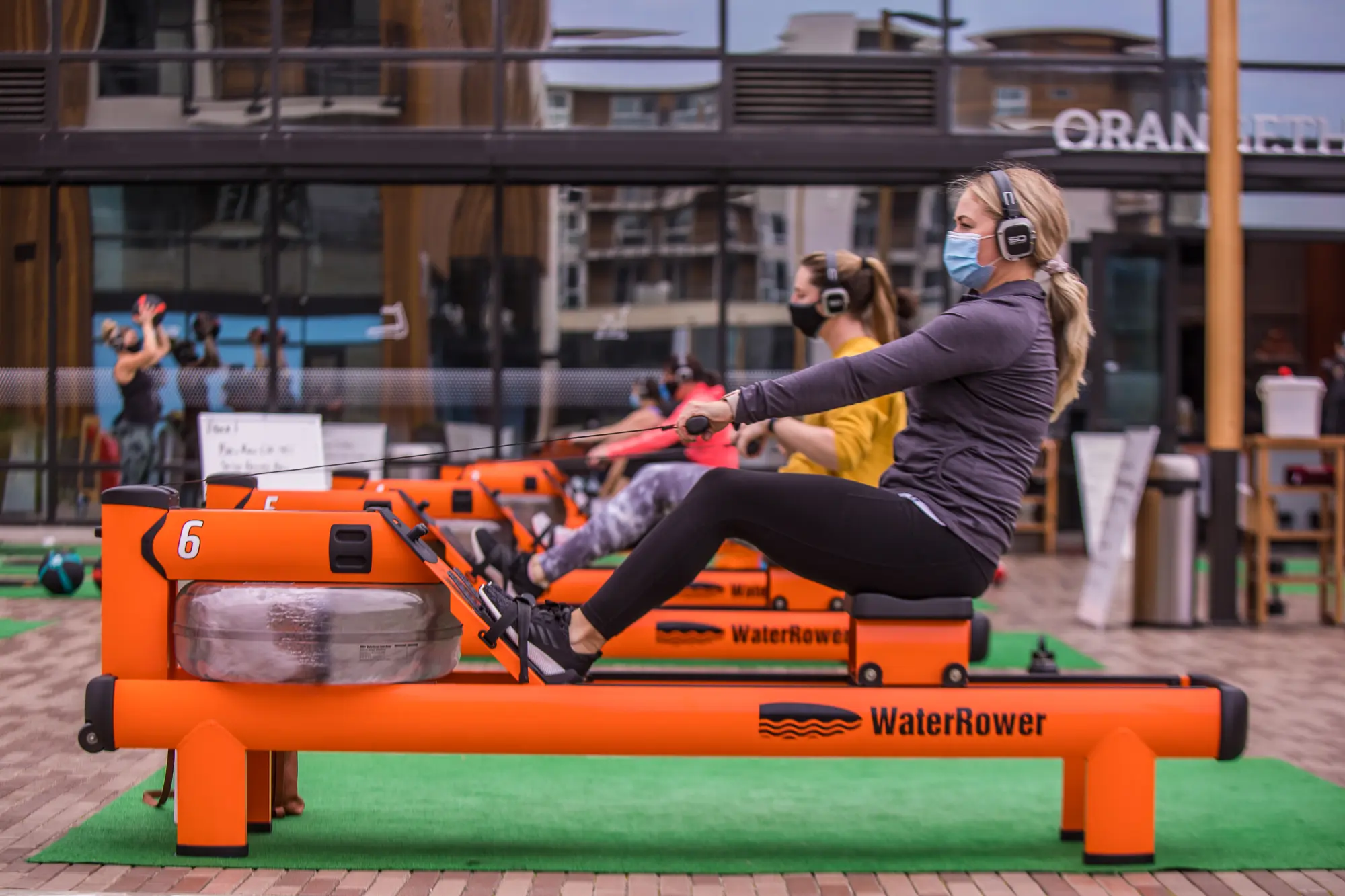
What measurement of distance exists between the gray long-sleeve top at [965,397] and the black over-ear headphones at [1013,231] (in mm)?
96

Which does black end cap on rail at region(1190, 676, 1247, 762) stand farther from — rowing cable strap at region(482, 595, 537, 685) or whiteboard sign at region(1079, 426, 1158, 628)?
whiteboard sign at region(1079, 426, 1158, 628)

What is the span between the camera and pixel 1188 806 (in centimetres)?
455

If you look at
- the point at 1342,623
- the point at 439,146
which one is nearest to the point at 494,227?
the point at 439,146

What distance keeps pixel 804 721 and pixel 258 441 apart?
5067mm

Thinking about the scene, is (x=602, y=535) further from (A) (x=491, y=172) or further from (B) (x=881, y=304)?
(A) (x=491, y=172)

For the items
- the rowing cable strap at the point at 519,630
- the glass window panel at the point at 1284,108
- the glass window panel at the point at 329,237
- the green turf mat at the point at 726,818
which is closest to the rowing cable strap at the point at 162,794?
the green turf mat at the point at 726,818

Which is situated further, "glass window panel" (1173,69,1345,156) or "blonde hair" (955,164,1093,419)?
"glass window panel" (1173,69,1345,156)

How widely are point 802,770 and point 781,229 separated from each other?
788 cm

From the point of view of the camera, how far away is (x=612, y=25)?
1212 centimetres

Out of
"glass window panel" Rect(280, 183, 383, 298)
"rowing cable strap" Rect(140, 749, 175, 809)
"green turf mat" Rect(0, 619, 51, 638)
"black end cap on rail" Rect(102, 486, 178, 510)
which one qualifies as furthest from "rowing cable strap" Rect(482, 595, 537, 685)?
"glass window panel" Rect(280, 183, 383, 298)

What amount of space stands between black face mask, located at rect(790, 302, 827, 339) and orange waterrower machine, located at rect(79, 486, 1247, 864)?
2.01 metres

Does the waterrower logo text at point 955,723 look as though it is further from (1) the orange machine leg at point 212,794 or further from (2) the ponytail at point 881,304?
(2) the ponytail at point 881,304

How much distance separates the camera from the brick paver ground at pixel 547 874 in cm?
357

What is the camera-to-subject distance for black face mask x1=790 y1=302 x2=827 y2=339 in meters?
5.41
